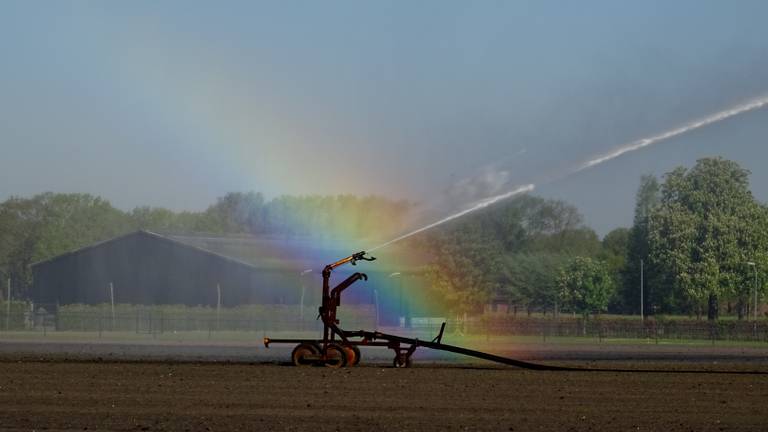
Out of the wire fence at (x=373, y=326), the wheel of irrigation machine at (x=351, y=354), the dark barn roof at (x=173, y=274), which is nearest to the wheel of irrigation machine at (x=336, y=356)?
the wheel of irrigation machine at (x=351, y=354)

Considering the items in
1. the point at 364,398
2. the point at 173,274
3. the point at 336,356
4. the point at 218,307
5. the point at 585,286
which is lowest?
the point at 364,398

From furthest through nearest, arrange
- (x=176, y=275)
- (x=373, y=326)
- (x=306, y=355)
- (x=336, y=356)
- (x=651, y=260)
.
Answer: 1. (x=651, y=260)
2. (x=176, y=275)
3. (x=373, y=326)
4. (x=306, y=355)
5. (x=336, y=356)

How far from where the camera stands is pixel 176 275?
92.2 m

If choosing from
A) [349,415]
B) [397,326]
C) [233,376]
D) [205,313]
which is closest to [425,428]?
[349,415]

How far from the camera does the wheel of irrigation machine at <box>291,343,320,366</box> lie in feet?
120

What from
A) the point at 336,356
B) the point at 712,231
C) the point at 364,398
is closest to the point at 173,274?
the point at 712,231

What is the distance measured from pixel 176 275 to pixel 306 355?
57274 millimetres

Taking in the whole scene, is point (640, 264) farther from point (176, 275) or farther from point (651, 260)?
point (176, 275)

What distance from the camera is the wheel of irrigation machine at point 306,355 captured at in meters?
36.5

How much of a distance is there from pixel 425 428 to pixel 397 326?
58.3 meters

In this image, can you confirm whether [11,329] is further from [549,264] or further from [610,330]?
[549,264]

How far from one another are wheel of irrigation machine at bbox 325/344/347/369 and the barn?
1888 inches

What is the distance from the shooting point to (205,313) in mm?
85250

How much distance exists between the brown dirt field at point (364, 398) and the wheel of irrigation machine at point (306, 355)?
1.27ft
